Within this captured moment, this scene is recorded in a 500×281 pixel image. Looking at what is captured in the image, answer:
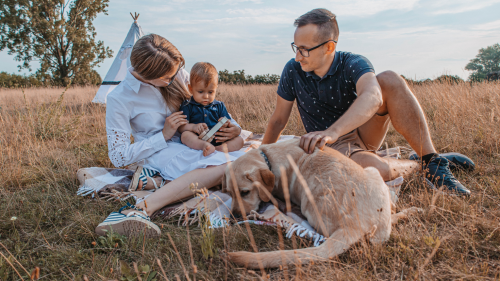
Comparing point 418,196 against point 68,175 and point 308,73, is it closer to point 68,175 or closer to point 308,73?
point 308,73

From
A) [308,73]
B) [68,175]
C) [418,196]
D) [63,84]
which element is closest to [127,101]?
[68,175]

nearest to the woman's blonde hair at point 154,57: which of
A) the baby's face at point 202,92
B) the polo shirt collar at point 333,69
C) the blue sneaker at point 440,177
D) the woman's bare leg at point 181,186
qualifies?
the baby's face at point 202,92

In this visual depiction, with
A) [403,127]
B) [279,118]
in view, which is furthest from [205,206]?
[403,127]

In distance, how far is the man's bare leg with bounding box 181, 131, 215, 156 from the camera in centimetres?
332

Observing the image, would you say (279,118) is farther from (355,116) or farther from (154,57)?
A: (154,57)

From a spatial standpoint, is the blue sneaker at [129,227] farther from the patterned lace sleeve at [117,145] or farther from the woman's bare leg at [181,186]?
the patterned lace sleeve at [117,145]

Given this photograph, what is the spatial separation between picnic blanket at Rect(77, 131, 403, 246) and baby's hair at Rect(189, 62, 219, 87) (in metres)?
1.45

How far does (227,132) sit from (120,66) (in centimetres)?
802

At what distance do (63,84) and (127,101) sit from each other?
29.8m

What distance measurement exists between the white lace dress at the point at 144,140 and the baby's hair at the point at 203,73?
1.69 feet

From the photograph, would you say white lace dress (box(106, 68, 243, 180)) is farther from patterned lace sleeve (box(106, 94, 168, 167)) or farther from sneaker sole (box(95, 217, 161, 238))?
A: sneaker sole (box(95, 217, 161, 238))

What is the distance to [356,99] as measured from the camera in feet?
9.44

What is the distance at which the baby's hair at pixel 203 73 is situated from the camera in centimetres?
356

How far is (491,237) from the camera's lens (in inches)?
81.4
